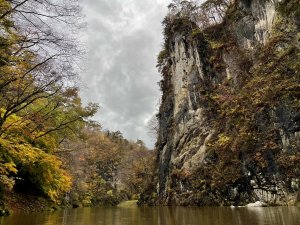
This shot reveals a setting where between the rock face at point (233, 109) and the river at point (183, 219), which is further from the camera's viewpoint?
the rock face at point (233, 109)

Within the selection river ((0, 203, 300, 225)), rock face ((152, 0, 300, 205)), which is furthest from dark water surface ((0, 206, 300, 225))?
rock face ((152, 0, 300, 205))

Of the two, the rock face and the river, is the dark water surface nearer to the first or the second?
the river

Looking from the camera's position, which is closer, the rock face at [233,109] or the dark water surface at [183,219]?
the dark water surface at [183,219]

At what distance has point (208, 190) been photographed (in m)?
21.2

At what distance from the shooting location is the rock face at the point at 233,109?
17.0 m

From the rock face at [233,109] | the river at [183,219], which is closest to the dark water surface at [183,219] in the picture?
the river at [183,219]

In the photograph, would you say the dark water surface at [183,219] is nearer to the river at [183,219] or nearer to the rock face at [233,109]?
the river at [183,219]

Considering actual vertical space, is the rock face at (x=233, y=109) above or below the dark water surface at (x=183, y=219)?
above

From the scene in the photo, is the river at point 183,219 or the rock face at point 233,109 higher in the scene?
Result: the rock face at point 233,109

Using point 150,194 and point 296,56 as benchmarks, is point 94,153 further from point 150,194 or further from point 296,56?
point 296,56

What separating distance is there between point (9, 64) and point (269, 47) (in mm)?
17829

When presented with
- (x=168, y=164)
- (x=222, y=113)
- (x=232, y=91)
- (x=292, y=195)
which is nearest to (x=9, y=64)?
(x=292, y=195)

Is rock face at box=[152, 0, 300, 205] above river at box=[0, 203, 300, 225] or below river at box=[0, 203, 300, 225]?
above

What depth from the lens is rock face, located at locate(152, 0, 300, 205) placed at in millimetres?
16984
